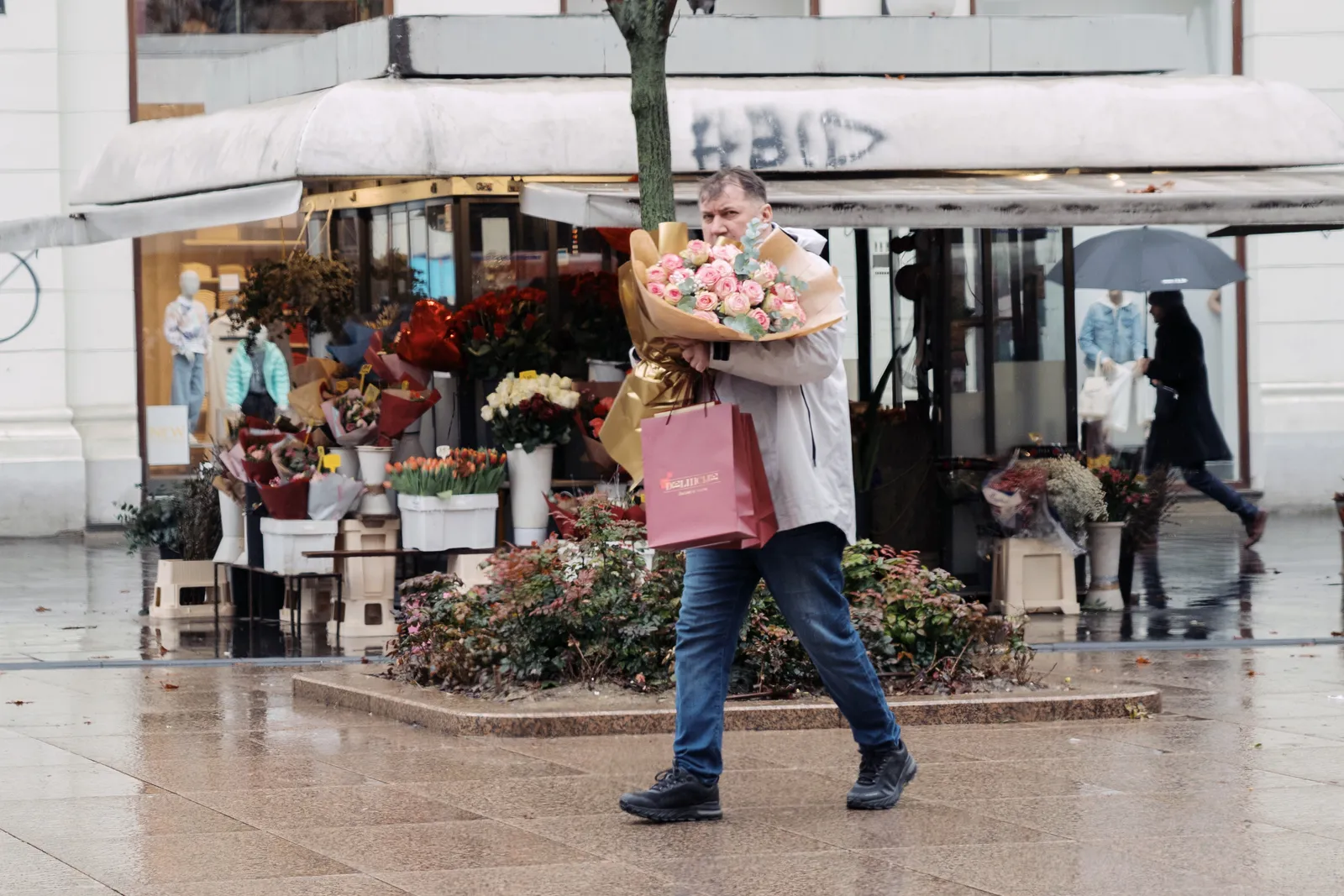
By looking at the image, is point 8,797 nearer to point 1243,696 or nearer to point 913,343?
point 1243,696

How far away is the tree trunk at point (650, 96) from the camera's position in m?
8.68

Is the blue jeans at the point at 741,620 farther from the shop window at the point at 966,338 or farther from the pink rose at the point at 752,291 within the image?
the shop window at the point at 966,338

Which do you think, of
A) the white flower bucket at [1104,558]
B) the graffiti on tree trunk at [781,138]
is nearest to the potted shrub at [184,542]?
the graffiti on tree trunk at [781,138]

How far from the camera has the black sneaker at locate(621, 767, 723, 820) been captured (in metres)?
5.93

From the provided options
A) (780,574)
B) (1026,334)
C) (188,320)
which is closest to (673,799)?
(780,574)

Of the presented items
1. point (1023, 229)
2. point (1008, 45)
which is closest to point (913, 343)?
point (1023, 229)

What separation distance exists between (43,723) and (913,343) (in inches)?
248

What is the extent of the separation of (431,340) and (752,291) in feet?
20.1

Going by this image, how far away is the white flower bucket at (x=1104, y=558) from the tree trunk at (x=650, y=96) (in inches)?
186

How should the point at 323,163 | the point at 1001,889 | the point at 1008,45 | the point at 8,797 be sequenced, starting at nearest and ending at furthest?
the point at 1001,889, the point at 8,797, the point at 323,163, the point at 1008,45

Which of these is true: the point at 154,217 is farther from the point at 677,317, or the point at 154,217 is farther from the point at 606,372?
the point at 677,317

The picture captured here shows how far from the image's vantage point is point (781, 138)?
12.2 m

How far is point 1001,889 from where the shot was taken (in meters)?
5.09

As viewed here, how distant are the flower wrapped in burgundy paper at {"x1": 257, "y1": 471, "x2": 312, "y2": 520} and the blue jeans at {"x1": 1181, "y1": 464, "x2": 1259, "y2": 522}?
7350mm
